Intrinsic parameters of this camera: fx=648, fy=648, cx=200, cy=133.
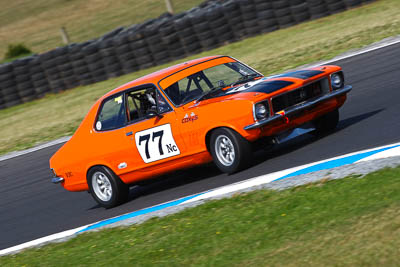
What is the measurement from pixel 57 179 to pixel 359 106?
169 inches

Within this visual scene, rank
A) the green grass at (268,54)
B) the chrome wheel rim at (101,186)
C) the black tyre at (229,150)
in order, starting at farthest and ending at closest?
the green grass at (268,54) < the chrome wheel rim at (101,186) < the black tyre at (229,150)

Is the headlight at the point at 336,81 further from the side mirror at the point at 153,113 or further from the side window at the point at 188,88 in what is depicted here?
the side mirror at the point at 153,113

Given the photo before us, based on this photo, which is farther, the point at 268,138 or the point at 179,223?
the point at 268,138

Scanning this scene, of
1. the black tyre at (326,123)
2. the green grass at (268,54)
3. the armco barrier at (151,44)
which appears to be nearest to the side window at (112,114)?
the black tyre at (326,123)

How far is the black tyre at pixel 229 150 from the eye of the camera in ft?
22.9

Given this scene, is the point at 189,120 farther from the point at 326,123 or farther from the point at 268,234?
the point at 268,234

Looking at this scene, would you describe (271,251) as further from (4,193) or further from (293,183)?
(4,193)

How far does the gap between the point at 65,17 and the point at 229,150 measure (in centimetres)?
3298

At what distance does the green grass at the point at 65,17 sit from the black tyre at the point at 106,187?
74.2ft

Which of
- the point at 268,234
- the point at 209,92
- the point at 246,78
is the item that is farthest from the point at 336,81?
the point at 268,234

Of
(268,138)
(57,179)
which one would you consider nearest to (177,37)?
(57,179)

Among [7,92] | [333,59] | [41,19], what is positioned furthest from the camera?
[41,19]

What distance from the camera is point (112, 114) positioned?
8.16 metres

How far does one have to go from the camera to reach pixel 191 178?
8.27 m
